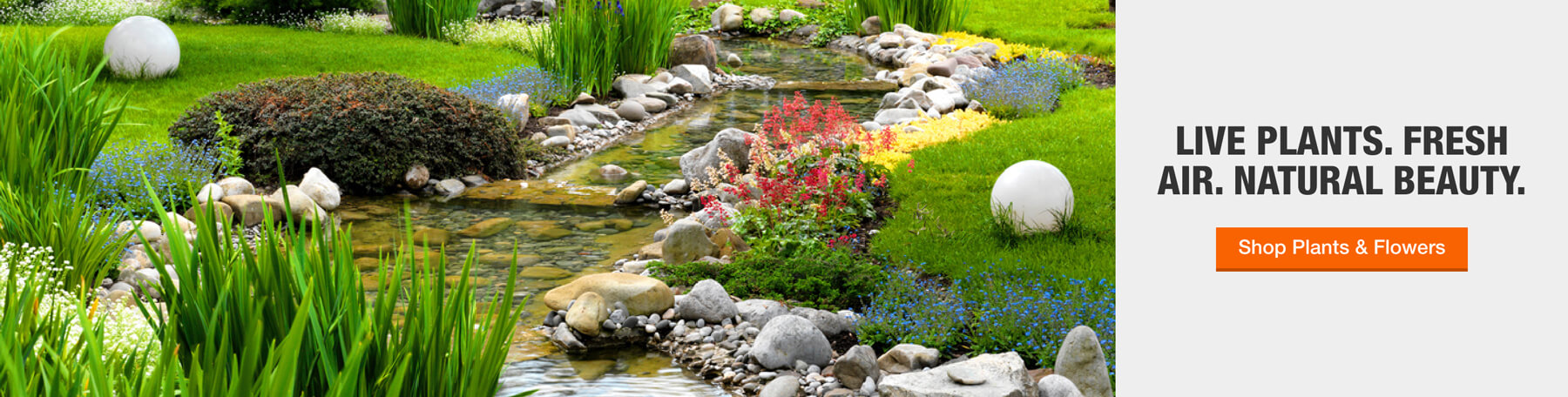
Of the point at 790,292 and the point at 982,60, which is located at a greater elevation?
the point at 982,60

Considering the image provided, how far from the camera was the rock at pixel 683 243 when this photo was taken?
244 inches

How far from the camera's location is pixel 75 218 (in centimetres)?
465

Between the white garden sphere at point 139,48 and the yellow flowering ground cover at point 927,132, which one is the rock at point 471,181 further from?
the white garden sphere at point 139,48

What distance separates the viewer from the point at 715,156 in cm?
802

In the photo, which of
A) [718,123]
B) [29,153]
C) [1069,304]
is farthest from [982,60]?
[29,153]

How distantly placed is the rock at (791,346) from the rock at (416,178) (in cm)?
407

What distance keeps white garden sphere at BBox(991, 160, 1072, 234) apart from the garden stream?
200 cm

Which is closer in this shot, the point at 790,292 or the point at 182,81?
the point at 790,292

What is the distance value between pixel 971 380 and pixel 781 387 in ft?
2.51

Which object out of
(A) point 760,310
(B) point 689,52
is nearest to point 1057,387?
(A) point 760,310

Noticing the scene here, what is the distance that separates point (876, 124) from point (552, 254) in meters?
4.09

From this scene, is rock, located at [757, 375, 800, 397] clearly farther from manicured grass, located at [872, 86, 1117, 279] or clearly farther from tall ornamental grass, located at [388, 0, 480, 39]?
tall ornamental grass, located at [388, 0, 480, 39]
